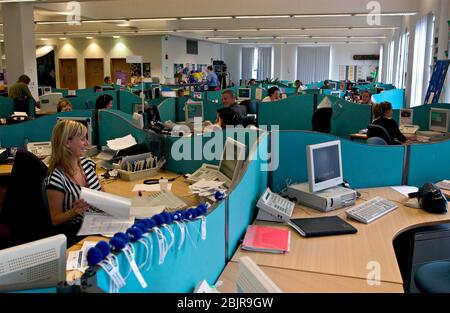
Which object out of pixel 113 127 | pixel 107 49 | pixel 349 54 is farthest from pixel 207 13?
pixel 349 54

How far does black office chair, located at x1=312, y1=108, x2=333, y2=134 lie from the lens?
621 centimetres

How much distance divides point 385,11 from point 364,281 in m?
8.58

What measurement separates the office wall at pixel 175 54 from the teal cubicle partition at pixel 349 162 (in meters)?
13.3

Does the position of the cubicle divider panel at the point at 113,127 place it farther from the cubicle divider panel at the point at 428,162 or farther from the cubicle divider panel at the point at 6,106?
the cubicle divider panel at the point at 6,106

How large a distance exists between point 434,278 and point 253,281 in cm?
174

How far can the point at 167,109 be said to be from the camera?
692 centimetres

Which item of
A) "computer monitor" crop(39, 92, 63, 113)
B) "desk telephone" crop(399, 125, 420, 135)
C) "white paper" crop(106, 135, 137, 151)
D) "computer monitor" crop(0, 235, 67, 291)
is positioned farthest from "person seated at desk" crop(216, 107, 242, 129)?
"computer monitor" crop(0, 235, 67, 291)

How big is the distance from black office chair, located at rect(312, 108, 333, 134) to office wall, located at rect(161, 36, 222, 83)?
10.5 meters

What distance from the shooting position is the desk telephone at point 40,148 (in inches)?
168

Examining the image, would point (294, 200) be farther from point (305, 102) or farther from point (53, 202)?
point (305, 102)

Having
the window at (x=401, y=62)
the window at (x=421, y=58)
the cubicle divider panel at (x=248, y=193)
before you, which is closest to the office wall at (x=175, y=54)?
the window at (x=401, y=62)

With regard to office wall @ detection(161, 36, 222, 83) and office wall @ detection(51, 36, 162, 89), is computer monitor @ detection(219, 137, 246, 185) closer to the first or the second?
office wall @ detection(161, 36, 222, 83)

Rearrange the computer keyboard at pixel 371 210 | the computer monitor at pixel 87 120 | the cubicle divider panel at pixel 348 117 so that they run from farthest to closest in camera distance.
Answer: the cubicle divider panel at pixel 348 117 < the computer monitor at pixel 87 120 < the computer keyboard at pixel 371 210
